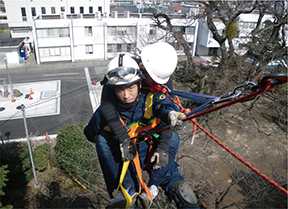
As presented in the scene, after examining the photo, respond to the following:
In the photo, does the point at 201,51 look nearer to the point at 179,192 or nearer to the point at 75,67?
the point at 75,67

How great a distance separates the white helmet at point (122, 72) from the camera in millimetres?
2887

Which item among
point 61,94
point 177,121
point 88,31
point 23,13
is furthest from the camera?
point 23,13

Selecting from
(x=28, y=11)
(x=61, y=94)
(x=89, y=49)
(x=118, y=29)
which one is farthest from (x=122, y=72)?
(x=28, y=11)

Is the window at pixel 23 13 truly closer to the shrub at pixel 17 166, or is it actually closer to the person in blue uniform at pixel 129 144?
the shrub at pixel 17 166

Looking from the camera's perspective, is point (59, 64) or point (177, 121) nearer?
point (177, 121)

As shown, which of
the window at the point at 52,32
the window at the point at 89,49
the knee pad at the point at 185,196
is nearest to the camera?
the knee pad at the point at 185,196

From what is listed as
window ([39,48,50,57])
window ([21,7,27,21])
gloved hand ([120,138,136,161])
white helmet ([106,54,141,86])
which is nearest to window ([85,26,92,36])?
window ([39,48,50,57])

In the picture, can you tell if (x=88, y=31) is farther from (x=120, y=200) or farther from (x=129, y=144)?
(x=120, y=200)

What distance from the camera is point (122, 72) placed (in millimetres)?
2895

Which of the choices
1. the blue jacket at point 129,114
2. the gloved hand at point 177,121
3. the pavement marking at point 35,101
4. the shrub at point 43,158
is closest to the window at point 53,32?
the pavement marking at point 35,101

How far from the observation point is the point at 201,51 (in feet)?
107

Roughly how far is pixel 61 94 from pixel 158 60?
63.2 feet

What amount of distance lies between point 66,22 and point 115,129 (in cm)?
2691

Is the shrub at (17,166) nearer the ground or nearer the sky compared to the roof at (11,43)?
nearer the ground
